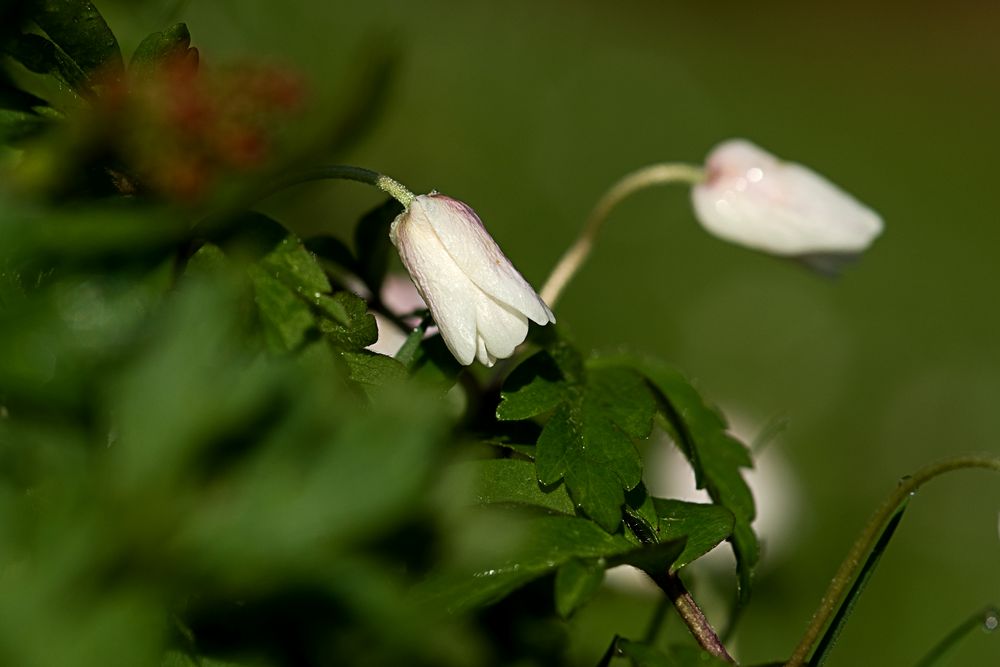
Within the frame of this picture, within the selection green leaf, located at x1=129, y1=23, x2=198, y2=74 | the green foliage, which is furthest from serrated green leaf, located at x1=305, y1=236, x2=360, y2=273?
green leaf, located at x1=129, y1=23, x2=198, y2=74

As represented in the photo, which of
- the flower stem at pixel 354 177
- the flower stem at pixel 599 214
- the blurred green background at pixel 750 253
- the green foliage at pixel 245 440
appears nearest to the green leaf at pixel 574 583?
the green foliage at pixel 245 440

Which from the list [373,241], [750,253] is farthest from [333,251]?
[750,253]

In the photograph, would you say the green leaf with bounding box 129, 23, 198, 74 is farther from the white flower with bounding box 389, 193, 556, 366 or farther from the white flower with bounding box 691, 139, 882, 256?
the white flower with bounding box 691, 139, 882, 256

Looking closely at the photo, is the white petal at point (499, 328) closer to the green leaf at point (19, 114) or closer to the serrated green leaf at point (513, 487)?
the serrated green leaf at point (513, 487)

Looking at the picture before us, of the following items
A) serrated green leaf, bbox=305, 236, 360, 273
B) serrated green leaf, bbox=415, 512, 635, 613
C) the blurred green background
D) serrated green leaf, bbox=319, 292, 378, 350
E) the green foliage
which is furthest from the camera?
the blurred green background

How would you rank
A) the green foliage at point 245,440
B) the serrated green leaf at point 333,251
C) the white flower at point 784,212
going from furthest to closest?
the white flower at point 784,212
the serrated green leaf at point 333,251
the green foliage at point 245,440

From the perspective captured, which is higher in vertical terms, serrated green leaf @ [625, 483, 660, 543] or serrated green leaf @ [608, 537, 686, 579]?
serrated green leaf @ [608, 537, 686, 579]
